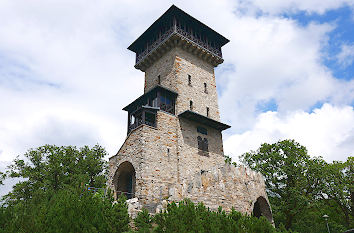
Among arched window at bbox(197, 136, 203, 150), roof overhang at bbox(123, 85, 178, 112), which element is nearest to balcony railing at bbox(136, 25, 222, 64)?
roof overhang at bbox(123, 85, 178, 112)

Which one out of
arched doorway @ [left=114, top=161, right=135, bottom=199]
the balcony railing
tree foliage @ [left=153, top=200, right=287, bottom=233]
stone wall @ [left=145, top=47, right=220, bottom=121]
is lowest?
tree foliage @ [left=153, top=200, right=287, bottom=233]

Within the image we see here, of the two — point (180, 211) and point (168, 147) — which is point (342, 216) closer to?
point (168, 147)

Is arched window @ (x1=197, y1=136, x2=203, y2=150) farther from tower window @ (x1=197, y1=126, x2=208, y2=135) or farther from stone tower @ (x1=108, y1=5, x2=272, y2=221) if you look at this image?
tower window @ (x1=197, y1=126, x2=208, y2=135)

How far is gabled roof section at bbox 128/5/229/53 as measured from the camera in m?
21.6

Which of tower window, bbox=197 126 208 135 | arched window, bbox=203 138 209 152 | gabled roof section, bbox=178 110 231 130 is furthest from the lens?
tower window, bbox=197 126 208 135

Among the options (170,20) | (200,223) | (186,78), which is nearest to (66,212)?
(200,223)

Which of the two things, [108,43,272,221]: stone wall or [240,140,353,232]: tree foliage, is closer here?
[108,43,272,221]: stone wall

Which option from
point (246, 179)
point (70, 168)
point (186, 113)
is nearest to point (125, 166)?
point (186, 113)

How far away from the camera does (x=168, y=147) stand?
17234 millimetres

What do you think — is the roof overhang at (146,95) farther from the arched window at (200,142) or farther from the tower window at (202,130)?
the arched window at (200,142)

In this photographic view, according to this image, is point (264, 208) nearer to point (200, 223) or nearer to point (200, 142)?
point (200, 142)

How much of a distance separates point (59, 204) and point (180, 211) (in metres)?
3.18

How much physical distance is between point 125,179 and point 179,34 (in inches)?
482

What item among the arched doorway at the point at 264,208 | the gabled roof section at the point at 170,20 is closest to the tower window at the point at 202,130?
the arched doorway at the point at 264,208
